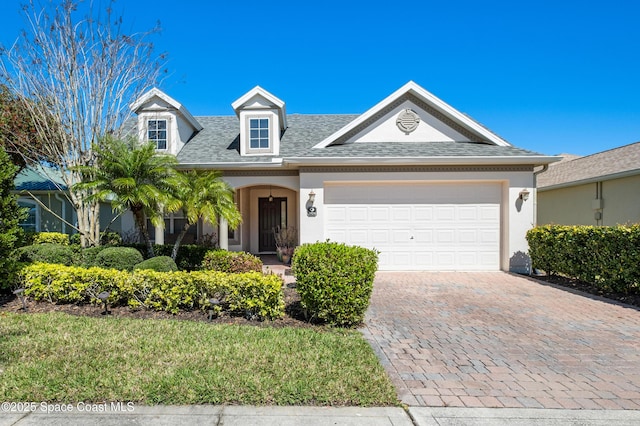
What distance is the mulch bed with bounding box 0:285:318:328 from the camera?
5.28 meters

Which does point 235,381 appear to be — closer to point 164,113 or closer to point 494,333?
point 494,333

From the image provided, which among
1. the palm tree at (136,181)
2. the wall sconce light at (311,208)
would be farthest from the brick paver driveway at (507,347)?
the palm tree at (136,181)

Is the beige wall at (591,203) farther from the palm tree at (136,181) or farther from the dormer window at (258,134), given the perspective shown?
the palm tree at (136,181)

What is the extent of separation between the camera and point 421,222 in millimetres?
10148

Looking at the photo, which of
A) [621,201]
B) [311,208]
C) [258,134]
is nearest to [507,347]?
[311,208]

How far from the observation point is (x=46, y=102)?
8500 mm

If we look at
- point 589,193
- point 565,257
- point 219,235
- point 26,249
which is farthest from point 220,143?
point 589,193

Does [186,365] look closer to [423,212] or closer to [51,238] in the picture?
[423,212]

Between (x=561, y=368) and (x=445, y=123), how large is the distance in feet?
28.1

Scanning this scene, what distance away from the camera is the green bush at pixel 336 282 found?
498 centimetres

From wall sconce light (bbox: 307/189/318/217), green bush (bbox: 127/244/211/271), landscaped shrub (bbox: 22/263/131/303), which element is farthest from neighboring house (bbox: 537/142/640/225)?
landscaped shrub (bbox: 22/263/131/303)

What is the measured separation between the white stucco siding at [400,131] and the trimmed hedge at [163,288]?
6802 mm

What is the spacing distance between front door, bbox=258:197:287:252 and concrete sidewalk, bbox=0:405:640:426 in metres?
11.1

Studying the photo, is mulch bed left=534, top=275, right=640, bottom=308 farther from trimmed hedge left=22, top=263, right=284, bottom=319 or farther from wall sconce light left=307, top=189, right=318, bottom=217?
trimmed hedge left=22, top=263, right=284, bottom=319
